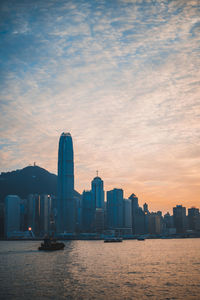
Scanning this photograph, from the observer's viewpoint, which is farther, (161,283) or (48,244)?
(48,244)

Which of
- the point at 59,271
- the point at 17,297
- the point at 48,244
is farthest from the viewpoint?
the point at 48,244

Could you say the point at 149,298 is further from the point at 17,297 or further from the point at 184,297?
the point at 17,297

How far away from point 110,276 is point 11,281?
2647cm

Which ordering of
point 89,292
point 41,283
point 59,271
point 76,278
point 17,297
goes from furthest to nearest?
point 59,271 → point 76,278 → point 41,283 → point 89,292 → point 17,297

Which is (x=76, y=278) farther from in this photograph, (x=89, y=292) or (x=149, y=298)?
(x=149, y=298)

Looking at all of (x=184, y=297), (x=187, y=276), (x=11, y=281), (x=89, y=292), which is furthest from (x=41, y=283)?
(x=187, y=276)

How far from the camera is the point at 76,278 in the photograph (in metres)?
85.8

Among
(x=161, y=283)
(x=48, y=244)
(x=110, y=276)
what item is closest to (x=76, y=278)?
(x=110, y=276)

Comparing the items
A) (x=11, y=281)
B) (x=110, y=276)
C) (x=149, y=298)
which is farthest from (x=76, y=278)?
(x=149, y=298)

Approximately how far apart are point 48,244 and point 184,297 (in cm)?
13980

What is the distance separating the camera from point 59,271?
325ft

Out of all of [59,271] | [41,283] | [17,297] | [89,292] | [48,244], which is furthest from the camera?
[48,244]

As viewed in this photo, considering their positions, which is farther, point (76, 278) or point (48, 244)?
point (48, 244)

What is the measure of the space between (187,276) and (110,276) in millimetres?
21396
